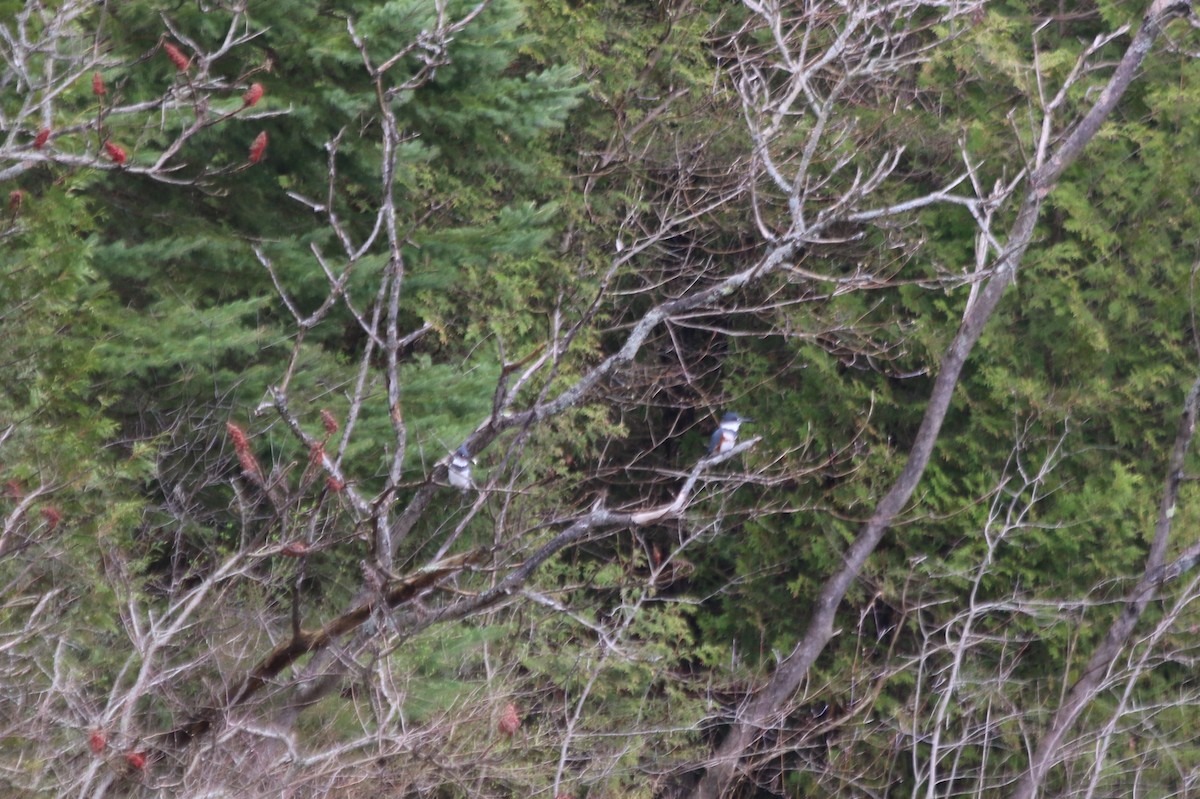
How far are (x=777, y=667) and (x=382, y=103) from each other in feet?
23.4

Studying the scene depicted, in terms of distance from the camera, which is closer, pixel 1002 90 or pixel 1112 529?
pixel 1112 529

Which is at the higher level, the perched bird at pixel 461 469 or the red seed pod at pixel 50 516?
the perched bird at pixel 461 469

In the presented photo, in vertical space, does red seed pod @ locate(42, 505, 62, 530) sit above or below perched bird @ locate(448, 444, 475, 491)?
below

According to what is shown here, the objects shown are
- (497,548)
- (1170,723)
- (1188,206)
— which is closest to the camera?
(497,548)

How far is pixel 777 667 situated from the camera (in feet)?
34.6

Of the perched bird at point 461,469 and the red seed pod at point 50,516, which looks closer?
the perched bird at point 461,469

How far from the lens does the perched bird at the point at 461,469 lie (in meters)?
4.78

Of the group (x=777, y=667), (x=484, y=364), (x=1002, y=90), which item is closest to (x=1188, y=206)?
(x=1002, y=90)

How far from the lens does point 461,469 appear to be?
17.5 feet

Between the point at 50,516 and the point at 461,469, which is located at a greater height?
the point at 461,469

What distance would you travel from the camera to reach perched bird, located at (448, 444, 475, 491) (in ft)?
15.7

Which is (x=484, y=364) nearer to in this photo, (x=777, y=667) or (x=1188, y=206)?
(x=777, y=667)

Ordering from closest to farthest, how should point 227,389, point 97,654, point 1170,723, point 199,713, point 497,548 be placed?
point 497,548
point 199,713
point 97,654
point 227,389
point 1170,723

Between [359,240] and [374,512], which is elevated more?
[374,512]
